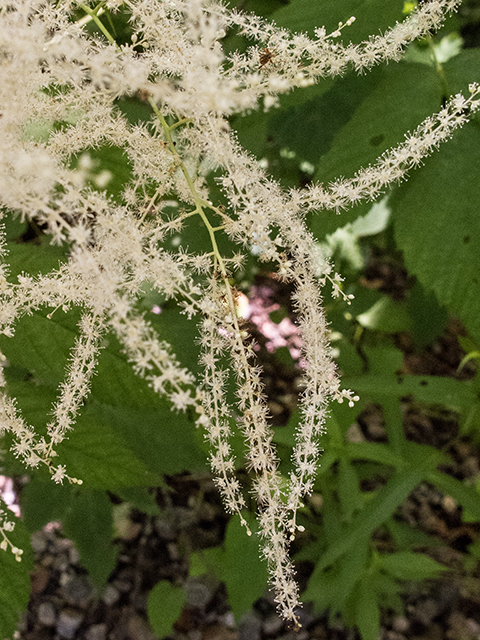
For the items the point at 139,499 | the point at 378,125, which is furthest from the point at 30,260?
the point at 139,499

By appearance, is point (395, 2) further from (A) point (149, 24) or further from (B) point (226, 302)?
(B) point (226, 302)

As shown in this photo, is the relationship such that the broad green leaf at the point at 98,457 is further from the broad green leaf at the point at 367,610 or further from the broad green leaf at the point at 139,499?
the broad green leaf at the point at 367,610

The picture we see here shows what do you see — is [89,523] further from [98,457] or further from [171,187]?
[171,187]

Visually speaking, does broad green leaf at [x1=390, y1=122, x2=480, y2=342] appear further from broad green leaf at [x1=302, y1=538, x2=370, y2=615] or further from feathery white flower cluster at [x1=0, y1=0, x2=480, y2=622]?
broad green leaf at [x1=302, y1=538, x2=370, y2=615]

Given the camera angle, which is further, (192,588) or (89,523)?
(192,588)

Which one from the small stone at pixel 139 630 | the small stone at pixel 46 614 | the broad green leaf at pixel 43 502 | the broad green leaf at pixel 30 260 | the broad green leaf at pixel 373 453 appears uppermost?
the broad green leaf at pixel 30 260

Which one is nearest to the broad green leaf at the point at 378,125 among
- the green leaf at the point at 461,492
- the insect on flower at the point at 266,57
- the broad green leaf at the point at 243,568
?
the insect on flower at the point at 266,57
